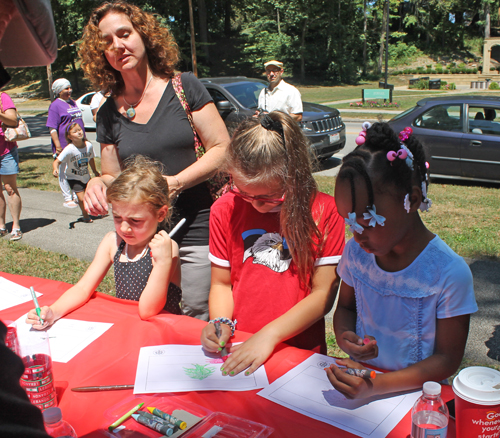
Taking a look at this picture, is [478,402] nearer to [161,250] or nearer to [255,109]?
[161,250]

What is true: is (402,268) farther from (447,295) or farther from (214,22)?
(214,22)

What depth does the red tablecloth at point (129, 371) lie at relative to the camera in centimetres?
136

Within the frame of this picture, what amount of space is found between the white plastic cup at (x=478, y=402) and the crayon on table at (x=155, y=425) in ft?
2.56

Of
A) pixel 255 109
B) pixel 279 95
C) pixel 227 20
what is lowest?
pixel 255 109

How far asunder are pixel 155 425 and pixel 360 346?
674 millimetres

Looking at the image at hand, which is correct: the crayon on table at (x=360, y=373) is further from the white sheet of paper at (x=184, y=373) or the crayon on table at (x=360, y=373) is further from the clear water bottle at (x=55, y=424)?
the clear water bottle at (x=55, y=424)

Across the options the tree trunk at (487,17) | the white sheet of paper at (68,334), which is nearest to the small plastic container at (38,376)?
the white sheet of paper at (68,334)

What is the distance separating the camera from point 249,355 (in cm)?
167

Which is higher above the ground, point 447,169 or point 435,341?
point 435,341

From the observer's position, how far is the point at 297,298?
200 centimetres

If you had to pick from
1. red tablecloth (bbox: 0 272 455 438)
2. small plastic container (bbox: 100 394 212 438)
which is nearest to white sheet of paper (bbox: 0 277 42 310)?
red tablecloth (bbox: 0 272 455 438)

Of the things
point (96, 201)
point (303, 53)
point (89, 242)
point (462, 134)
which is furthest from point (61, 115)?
point (303, 53)

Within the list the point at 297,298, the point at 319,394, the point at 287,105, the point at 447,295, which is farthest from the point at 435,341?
the point at 287,105

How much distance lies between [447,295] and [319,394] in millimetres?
534
